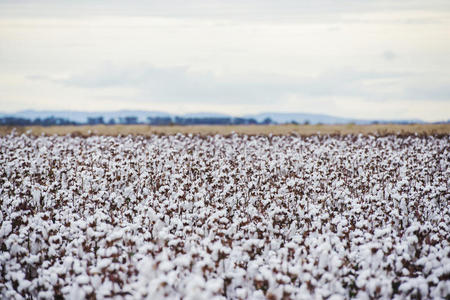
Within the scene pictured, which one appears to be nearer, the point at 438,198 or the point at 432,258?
the point at 432,258

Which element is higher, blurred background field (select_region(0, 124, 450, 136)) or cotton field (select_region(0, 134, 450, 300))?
blurred background field (select_region(0, 124, 450, 136))

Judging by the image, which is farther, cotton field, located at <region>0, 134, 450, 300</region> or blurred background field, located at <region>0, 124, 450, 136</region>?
blurred background field, located at <region>0, 124, 450, 136</region>

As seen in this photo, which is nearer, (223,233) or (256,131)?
(223,233)

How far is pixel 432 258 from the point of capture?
698 centimetres

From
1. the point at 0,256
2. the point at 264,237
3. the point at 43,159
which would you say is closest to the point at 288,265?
the point at 264,237

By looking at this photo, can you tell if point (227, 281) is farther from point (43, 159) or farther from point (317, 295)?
point (43, 159)

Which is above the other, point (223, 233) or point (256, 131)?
point (256, 131)

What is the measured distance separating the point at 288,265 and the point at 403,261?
1928 millimetres

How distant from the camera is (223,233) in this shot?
737 cm

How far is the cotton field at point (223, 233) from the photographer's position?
242 inches

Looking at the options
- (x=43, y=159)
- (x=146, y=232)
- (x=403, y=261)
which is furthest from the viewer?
(x=43, y=159)

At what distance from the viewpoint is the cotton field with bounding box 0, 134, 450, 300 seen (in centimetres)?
615

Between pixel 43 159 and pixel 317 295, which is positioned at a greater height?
pixel 43 159

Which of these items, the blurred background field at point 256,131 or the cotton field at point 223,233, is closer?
the cotton field at point 223,233
